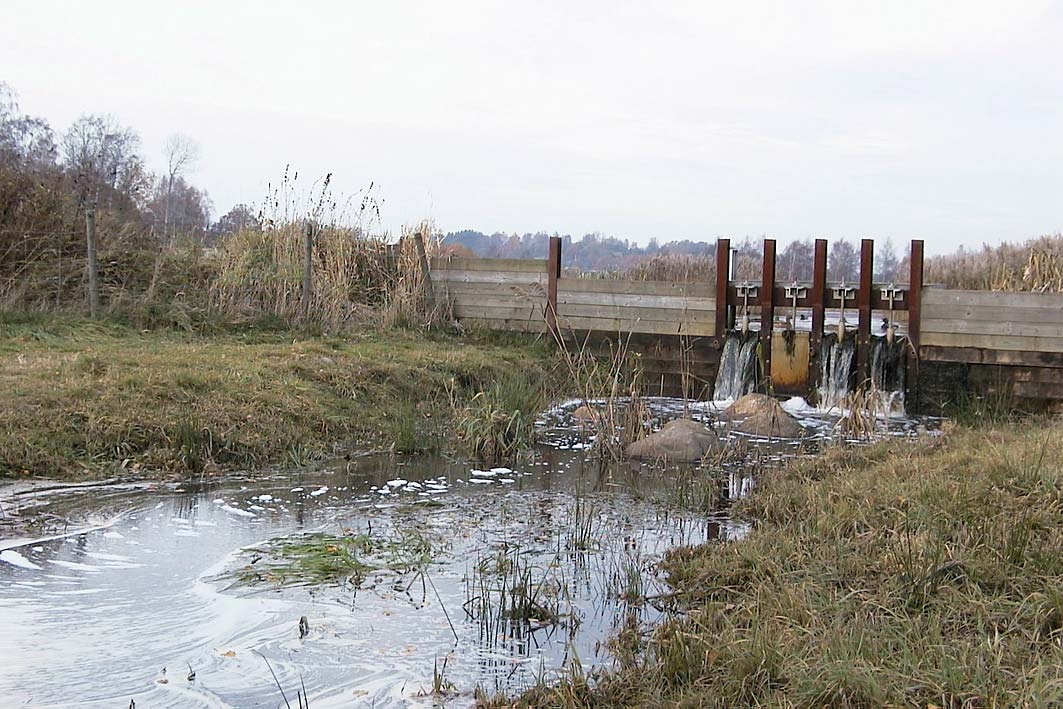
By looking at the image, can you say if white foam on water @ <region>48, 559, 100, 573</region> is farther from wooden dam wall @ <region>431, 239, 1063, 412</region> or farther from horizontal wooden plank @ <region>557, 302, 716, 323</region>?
horizontal wooden plank @ <region>557, 302, 716, 323</region>

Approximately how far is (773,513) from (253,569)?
3.17 m

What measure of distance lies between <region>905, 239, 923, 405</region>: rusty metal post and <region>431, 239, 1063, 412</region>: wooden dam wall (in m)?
0.01

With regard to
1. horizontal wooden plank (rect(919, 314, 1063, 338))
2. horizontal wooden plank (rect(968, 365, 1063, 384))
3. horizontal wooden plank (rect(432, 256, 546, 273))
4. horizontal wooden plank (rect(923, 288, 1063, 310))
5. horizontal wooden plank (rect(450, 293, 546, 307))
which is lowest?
horizontal wooden plank (rect(968, 365, 1063, 384))

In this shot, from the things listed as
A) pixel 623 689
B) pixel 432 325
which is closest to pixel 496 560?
pixel 623 689

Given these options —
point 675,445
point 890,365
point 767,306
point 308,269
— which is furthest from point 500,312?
point 675,445

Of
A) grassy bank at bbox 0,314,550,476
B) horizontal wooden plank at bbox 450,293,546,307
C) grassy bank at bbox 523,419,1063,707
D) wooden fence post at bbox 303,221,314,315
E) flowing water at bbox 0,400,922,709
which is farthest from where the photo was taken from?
horizontal wooden plank at bbox 450,293,546,307

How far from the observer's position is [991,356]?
12969mm

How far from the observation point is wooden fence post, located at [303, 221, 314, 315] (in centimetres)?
1403

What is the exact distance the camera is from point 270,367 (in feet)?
33.0

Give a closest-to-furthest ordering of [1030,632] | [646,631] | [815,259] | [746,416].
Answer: [1030,632]
[646,631]
[746,416]
[815,259]

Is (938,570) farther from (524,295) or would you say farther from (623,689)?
(524,295)

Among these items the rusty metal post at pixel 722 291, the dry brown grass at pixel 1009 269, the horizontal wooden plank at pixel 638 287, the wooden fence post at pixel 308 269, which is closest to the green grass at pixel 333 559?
the wooden fence post at pixel 308 269

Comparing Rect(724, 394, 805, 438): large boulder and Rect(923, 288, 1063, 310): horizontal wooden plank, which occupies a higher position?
Rect(923, 288, 1063, 310): horizontal wooden plank

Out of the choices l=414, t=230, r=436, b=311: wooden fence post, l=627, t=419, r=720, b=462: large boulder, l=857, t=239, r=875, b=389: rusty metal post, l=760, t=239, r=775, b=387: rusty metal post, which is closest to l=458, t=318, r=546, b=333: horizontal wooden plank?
l=414, t=230, r=436, b=311: wooden fence post
